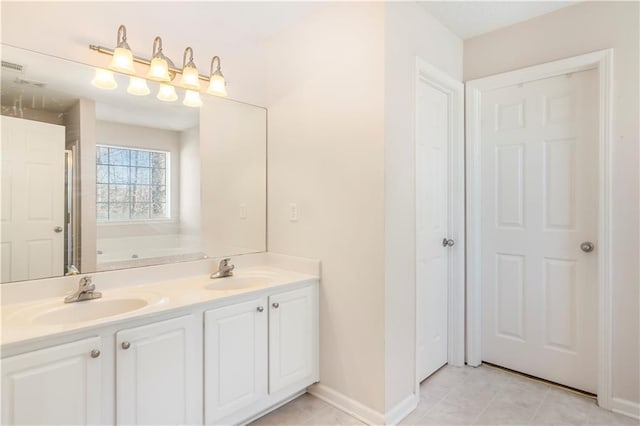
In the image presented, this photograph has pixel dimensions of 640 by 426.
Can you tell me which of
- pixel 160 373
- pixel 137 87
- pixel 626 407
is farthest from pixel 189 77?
pixel 626 407

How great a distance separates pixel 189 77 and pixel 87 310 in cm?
134

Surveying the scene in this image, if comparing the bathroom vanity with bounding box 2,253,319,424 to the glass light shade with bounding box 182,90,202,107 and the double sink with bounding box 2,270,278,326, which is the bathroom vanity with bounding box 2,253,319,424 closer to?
the double sink with bounding box 2,270,278,326

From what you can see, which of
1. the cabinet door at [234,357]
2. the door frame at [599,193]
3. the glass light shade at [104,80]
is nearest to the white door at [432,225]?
the door frame at [599,193]

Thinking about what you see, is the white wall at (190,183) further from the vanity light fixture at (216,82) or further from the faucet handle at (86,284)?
the faucet handle at (86,284)

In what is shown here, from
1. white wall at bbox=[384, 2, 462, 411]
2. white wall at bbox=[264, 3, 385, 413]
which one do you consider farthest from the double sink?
white wall at bbox=[384, 2, 462, 411]

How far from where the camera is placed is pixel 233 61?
234 cm

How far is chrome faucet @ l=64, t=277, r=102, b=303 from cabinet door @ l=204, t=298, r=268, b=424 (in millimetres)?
538

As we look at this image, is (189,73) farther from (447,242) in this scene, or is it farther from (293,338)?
(447,242)

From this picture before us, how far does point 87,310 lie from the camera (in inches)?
62.6

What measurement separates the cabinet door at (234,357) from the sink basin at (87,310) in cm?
36

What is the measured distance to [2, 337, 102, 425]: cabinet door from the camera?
3.78 feet

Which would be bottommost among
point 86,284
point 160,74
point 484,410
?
point 484,410

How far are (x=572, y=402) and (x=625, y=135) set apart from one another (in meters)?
1.59

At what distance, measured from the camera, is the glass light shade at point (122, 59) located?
5.69ft
